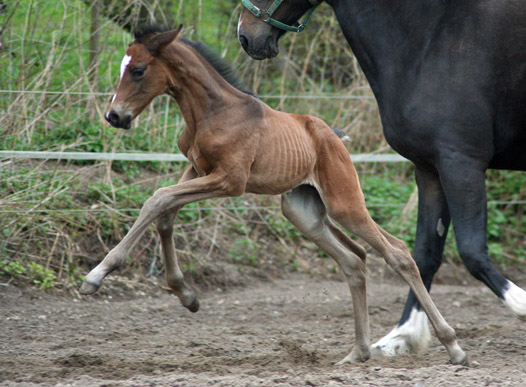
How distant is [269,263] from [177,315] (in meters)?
1.85

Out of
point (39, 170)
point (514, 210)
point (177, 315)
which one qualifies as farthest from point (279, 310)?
point (514, 210)

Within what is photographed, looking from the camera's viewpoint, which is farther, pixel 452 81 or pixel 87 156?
pixel 87 156

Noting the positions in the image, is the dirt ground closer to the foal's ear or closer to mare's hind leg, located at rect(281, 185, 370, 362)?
mare's hind leg, located at rect(281, 185, 370, 362)

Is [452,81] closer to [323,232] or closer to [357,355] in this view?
[323,232]

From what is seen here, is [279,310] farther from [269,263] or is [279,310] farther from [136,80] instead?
[136,80]

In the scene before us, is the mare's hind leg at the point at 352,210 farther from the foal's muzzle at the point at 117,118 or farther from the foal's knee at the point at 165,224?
the foal's muzzle at the point at 117,118

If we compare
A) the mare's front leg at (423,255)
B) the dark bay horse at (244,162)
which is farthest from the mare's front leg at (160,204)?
the mare's front leg at (423,255)

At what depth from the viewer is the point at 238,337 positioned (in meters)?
5.26

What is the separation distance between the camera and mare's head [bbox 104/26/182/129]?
415 centimetres

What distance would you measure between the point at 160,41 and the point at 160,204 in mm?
925

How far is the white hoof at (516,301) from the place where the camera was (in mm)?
3930

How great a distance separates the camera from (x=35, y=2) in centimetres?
712

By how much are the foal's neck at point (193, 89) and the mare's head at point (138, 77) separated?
0.42 ft

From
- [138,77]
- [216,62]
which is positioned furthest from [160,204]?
[216,62]
